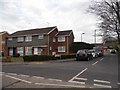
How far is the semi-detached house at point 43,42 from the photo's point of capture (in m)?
55.3

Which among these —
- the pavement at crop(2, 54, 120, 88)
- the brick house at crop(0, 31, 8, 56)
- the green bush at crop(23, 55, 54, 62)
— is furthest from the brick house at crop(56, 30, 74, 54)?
the pavement at crop(2, 54, 120, 88)

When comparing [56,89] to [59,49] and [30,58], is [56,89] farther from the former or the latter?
[59,49]

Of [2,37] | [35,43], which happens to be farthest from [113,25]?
[2,37]

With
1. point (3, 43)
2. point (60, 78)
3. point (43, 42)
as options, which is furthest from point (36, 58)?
point (3, 43)

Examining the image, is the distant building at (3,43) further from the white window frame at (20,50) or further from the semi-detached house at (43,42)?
the white window frame at (20,50)

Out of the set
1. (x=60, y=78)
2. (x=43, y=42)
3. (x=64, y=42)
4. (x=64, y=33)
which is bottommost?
(x=60, y=78)

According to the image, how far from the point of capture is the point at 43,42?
182 ft

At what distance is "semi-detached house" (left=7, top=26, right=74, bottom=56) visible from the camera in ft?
182

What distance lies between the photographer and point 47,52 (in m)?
54.4

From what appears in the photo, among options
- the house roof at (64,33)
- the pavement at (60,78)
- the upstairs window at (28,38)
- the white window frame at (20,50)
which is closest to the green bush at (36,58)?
the pavement at (60,78)

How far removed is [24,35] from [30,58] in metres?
25.5

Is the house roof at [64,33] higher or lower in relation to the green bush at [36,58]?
higher

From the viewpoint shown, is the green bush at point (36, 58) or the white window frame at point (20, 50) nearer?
the green bush at point (36, 58)

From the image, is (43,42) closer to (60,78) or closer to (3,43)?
(3,43)
